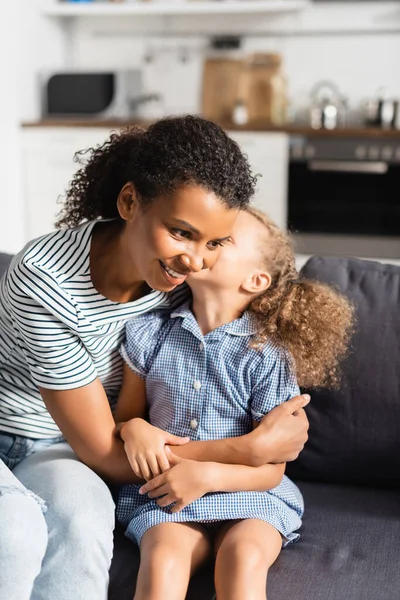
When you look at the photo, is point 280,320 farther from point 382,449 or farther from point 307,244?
point 307,244

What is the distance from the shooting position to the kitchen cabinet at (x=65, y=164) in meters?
3.93

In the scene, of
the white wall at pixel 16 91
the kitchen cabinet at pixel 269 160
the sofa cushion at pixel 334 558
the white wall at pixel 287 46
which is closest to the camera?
the sofa cushion at pixel 334 558

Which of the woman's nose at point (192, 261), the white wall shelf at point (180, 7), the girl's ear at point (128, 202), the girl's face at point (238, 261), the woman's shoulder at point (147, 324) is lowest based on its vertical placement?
the woman's shoulder at point (147, 324)

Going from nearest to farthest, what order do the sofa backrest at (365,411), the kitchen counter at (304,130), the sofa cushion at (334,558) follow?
1. the sofa cushion at (334,558)
2. the sofa backrest at (365,411)
3. the kitchen counter at (304,130)

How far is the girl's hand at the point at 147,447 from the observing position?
1317mm

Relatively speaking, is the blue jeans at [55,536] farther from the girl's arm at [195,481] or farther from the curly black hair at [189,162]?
the curly black hair at [189,162]

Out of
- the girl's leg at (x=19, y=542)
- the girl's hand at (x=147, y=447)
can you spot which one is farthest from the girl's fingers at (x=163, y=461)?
the girl's leg at (x=19, y=542)

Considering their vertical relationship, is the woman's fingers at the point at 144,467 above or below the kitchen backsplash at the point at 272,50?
below

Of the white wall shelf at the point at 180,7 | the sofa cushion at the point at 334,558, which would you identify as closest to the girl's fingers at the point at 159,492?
the sofa cushion at the point at 334,558

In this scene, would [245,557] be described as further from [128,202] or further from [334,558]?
[128,202]

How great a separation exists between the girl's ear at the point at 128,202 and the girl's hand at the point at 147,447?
37 centimetres

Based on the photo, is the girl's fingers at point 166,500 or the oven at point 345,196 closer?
the girl's fingers at point 166,500

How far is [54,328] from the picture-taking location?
4.33 ft

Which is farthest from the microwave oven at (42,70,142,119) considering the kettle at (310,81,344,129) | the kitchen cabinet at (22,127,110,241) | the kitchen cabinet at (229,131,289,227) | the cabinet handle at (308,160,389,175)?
the cabinet handle at (308,160,389,175)
